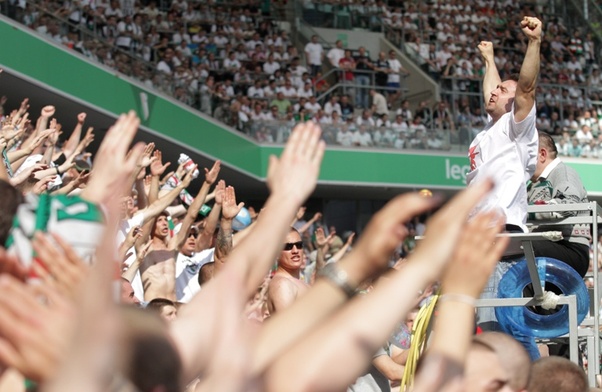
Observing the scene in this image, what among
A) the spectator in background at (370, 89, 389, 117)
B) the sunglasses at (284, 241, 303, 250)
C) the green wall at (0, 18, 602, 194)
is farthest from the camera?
the spectator in background at (370, 89, 389, 117)

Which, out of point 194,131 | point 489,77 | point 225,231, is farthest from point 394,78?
point 489,77

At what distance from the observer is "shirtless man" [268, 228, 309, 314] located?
544 cm

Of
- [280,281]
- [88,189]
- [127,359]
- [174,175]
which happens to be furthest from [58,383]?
[174,175]

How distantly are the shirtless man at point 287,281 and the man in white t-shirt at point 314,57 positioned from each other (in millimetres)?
17445

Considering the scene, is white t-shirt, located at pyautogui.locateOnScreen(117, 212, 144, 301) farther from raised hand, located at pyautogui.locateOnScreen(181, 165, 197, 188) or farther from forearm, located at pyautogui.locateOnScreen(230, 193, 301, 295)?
forearm, located at pyautogui.locateOnScreen(230, 193, 301, 295)

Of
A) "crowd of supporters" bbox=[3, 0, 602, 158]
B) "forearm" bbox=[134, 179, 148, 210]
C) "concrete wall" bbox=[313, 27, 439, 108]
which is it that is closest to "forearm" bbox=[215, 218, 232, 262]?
"forearm" bbox=[134, 179, 148, 210]

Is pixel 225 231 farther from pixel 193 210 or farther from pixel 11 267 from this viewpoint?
pixel 11 267

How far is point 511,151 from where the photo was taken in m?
5.59

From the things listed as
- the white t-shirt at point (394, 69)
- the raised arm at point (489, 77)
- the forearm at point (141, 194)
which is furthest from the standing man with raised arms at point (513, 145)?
the white t-shirt at point (394, 69)

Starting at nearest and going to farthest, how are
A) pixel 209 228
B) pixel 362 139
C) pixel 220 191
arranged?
pixel 220 191 → pixel 209 228 → pixel 362 139

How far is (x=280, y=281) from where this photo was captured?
5.55 meters

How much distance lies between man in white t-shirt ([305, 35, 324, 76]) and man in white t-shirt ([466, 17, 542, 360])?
17.7m

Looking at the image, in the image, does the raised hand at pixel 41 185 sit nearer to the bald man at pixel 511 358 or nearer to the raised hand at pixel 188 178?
the raised hand at pixel 188 178

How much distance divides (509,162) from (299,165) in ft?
10.3
